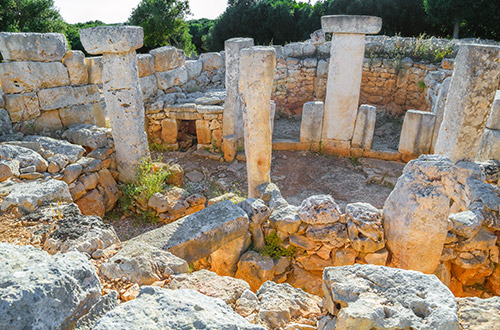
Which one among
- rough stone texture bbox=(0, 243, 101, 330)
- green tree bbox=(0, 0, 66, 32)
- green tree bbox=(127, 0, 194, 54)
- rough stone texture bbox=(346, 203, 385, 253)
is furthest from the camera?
green tree bbox=(127, 0, 194, 54)

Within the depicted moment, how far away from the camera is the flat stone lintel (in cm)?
679

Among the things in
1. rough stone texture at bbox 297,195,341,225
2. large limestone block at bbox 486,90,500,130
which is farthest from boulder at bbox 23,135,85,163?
large limestone block at bbox 486,90,500,130

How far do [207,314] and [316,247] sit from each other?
7.74ft

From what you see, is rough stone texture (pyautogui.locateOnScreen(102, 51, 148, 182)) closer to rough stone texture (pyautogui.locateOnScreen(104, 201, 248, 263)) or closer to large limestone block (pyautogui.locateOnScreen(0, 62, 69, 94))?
large limestone block (pyautogui.locateOnScreen(0, 62, 69, 94))

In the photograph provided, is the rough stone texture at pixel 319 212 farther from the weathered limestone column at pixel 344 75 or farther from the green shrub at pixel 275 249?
the weathered limestone column at pixel 344 75

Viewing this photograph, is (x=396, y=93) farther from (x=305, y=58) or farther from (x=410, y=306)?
(x=410, y=306)

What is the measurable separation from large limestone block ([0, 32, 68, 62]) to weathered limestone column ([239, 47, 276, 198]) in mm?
3226

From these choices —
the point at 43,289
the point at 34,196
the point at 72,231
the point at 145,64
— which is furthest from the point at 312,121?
the point at 43,289

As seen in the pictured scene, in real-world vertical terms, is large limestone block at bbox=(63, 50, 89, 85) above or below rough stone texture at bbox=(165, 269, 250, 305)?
above

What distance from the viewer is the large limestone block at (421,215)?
3436mm

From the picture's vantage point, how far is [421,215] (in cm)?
348

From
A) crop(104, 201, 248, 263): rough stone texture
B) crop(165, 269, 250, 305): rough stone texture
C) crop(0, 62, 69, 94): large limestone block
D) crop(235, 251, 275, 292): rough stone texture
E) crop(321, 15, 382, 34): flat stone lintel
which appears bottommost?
crop(235, 251, 275, 292): rough stone texture

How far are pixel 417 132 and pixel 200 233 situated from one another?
5.58 meters

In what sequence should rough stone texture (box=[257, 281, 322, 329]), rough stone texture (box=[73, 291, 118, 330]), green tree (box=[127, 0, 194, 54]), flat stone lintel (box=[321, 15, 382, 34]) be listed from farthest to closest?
green tree (box=[127, 0, 194, 54]) → flat stone lintel (box=[321, 15, 382, 34]) → rough stone texture (box=[257, 281, 322, 329]) → rough stone texture (box=[73, 291, 118, 330])
